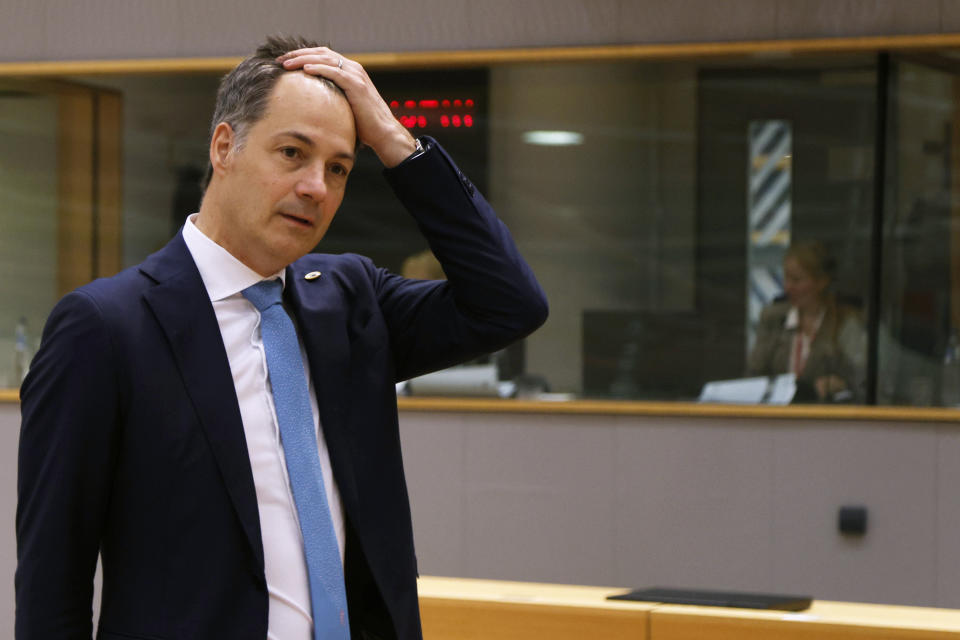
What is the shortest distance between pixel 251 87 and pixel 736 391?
4.94 m

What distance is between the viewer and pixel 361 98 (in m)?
2.00

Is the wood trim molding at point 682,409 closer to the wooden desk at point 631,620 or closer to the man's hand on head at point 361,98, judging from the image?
the wooden desk at point 631,620

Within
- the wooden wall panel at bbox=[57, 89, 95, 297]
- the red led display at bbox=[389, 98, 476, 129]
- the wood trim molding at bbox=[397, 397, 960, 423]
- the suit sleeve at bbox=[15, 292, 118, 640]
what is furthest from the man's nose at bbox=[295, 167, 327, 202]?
the wooden wall panel at bbox=[57, 89, 95, 297]

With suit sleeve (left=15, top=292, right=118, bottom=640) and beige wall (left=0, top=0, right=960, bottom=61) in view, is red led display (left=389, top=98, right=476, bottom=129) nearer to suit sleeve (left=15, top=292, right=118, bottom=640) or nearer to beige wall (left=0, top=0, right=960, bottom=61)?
beige wall (left=0, top=0, right=960, bottom=61)

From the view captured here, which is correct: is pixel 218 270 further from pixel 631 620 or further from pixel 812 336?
pixel 812 336

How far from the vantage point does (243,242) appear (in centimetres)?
194

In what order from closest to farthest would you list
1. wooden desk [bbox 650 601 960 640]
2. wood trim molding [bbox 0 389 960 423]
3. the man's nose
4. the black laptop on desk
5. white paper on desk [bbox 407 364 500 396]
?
the man's nose, wooden desk [bbox 650 601 960 640], the black laptop on desk, wood trim molding [bbox 0 389 960 423], white paper on desk [bbox 407 364 500 396]

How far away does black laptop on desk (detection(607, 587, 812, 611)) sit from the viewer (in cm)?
306

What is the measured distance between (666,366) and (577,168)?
1.16 metres

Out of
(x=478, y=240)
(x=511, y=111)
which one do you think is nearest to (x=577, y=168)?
(x=511, y=111)

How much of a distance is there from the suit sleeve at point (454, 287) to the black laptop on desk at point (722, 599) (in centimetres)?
121

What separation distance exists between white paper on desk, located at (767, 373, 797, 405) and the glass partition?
0.01 metres

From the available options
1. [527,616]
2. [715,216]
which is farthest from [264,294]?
[715,216]

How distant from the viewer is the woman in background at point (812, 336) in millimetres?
6434
